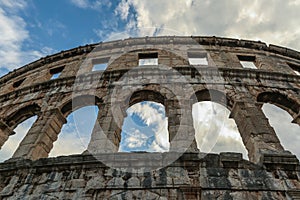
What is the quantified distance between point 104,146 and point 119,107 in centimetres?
192

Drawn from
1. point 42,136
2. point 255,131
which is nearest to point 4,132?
point 42,136

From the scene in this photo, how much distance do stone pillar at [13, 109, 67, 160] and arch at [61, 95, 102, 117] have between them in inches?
16.5

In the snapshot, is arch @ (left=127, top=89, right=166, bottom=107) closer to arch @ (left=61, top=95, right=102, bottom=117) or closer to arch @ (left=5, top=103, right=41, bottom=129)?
arch @ (left=61, top=95, right=102, bottom=117)

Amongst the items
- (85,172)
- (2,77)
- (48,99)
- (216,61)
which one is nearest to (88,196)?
(85,172)

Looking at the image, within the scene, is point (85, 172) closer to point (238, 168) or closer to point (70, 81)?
point (238, 168)

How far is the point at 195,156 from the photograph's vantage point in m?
6.05

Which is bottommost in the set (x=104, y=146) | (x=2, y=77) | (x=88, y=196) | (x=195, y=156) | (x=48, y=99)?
(x=88, y=196)

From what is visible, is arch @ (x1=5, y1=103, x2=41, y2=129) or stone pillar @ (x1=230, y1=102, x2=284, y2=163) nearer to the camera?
stone pillar @ (x1=230, y1=102, x2=284, y2=163)

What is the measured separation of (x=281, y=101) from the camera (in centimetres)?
939

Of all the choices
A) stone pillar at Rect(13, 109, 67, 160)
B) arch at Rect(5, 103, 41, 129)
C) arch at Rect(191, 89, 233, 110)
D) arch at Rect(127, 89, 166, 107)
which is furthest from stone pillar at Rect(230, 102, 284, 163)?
arch at Rect(5, 103, 41, 129)

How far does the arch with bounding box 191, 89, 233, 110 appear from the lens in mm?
9039

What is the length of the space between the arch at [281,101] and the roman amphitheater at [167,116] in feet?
0.11

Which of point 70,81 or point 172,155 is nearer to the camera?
point 172,155

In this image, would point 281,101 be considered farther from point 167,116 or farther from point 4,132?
point 4,132
